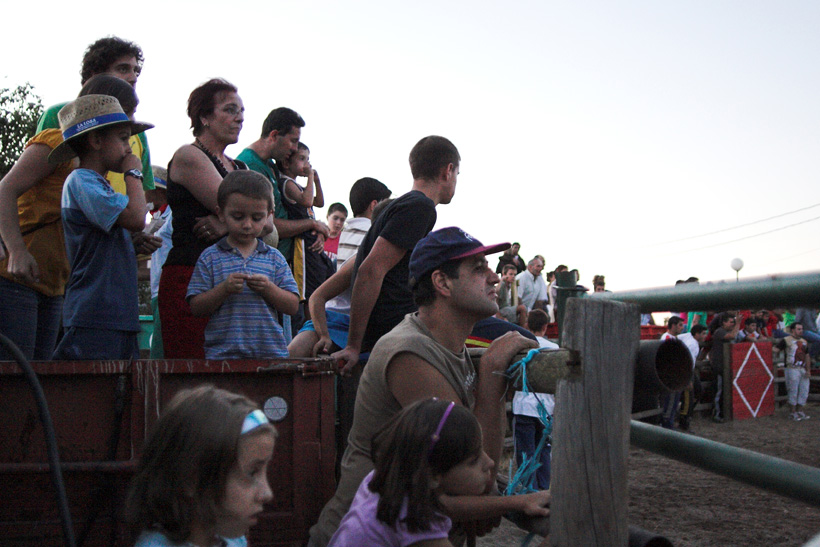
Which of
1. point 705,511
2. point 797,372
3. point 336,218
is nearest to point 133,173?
point 336,218

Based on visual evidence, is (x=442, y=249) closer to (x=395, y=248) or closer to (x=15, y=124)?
(x=395, y=248)

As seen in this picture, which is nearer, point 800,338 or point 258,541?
point 258,541

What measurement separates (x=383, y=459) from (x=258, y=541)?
1.02 metres

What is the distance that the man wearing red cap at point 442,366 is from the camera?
2.41 meters

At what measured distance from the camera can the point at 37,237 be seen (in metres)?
3.49

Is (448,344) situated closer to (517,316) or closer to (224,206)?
(224,206)

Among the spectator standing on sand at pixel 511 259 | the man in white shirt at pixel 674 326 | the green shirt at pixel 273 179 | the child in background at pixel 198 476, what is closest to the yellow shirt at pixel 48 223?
the green shirt at pixel 273 179

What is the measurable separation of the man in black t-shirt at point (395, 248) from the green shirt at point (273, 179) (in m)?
1.01

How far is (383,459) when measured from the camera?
6.91 ft

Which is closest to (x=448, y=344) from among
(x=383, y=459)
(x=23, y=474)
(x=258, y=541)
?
(x=383, y=459)

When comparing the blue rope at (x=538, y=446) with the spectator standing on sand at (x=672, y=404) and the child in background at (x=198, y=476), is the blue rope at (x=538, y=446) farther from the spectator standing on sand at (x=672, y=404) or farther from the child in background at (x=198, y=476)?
the spectator standing on sand at (x=672, y=404)

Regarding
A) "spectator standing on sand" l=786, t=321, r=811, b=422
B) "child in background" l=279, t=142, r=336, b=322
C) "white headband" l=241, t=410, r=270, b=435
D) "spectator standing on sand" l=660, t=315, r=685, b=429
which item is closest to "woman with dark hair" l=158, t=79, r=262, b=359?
"child in background" l=279, t=142, r=336, b=322

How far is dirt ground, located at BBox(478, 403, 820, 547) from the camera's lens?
595 cm

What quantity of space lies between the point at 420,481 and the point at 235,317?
1632 mm
